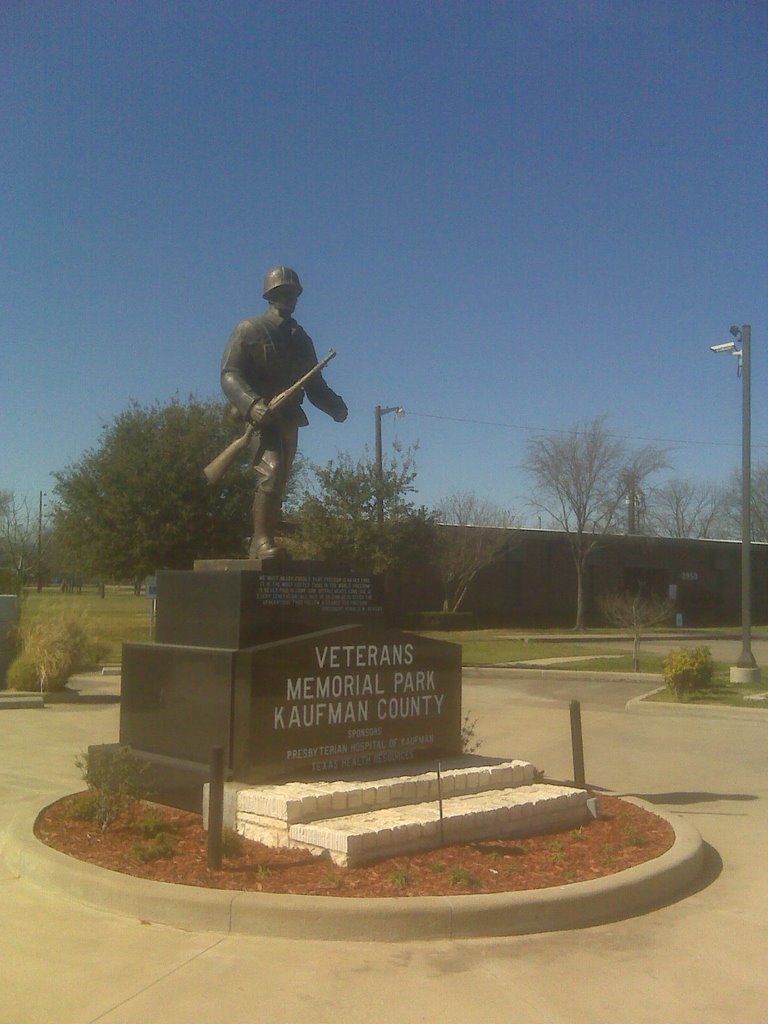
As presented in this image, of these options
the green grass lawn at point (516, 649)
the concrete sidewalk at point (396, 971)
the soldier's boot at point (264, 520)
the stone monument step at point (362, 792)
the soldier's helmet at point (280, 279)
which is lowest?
the concrete sidewalk at point (396, 971)

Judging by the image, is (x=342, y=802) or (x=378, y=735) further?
(x=378, y=735)

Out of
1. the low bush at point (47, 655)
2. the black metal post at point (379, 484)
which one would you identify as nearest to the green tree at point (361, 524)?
the black metal post at point (379, 484)

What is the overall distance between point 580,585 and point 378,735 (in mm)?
35287

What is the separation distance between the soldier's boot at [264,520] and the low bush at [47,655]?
8.73 meters

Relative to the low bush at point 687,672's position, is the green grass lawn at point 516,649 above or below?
below

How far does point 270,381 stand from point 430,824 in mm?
3891

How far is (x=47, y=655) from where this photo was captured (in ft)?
51.6

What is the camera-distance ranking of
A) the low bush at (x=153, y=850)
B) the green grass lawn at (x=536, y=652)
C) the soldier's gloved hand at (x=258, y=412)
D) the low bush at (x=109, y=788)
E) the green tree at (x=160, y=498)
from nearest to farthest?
the low bush at (x=153, y=850), the low bush at (x=109, y=788), the soldier's gloved hand at (x=258, y=412), the green grass lawn at (x=536, y=652), the green tree at (x=160, y=498)

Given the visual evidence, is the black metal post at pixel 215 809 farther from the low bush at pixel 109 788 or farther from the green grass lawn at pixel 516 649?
the green grass lawn at pixel 516 649

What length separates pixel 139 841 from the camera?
633 centimetres

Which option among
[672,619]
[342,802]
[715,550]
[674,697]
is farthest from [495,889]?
[715,550]

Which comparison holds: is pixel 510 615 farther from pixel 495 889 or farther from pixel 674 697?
pixel 495 889

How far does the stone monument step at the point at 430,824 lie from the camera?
19.5ft

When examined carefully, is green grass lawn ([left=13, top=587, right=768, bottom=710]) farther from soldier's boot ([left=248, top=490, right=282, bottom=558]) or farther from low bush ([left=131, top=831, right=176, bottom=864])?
low bush ([left=131, top=831, right=176, bottom=864])
